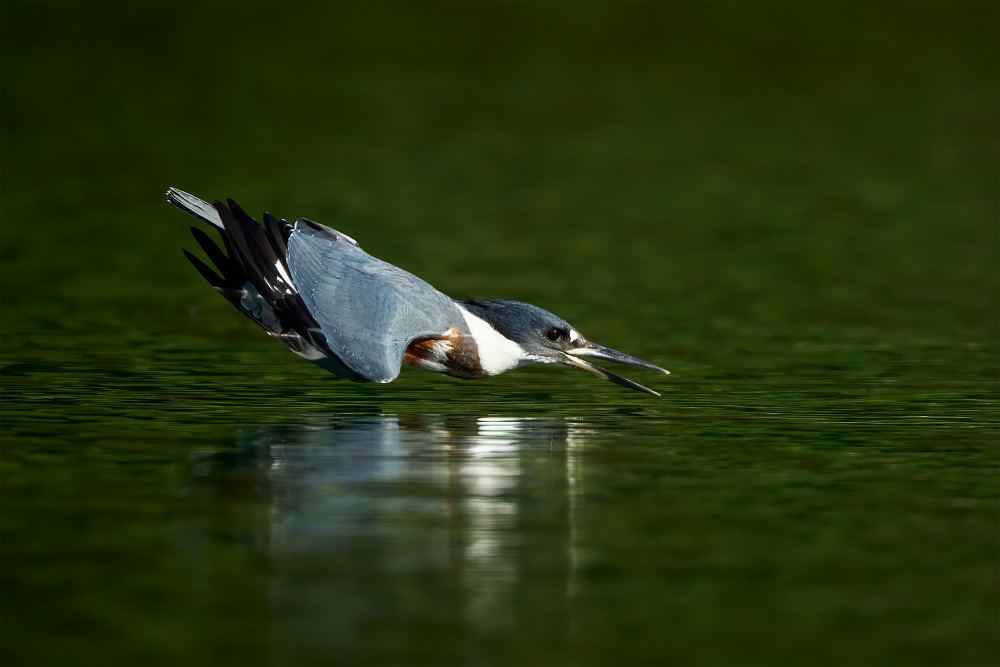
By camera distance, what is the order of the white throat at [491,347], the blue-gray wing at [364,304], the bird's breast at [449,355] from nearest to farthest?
the blue-gray wing at [364,304] → the bird's breast at [449,355] → the white throat at [491,347]

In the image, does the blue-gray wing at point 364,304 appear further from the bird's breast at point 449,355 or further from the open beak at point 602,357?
the open beak at point 602,357

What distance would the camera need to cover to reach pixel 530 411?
10.3m

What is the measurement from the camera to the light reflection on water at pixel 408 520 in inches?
245

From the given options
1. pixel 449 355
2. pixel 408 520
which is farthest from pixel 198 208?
pixel 408 520

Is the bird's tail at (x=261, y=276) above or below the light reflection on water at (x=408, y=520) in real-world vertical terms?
above

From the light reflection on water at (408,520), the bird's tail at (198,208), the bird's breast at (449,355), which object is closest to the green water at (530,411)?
the light reflection on water at (408,520)

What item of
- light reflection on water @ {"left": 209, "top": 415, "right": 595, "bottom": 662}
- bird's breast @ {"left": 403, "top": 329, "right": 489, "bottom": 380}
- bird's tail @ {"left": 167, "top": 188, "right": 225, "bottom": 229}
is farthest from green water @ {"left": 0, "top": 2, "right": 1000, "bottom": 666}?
bird's tail @ {"left": 167, "top": 188, "right": 225, "bottom": 229}

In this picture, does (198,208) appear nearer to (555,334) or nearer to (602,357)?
(555,334)

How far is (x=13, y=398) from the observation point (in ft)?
33.7

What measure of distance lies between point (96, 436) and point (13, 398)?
1.28 meters

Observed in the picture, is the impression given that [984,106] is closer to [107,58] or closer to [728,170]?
[728,170]

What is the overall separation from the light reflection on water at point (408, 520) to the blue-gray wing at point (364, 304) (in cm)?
45

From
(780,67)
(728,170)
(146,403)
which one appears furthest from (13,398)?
(780,67)

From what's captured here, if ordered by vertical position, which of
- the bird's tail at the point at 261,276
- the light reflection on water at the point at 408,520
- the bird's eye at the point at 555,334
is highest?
the bird's tail at the point at 261,276
